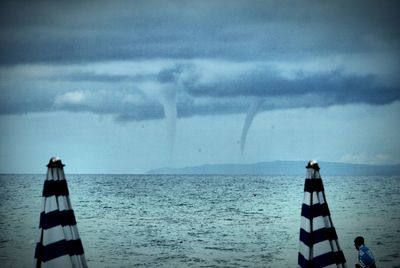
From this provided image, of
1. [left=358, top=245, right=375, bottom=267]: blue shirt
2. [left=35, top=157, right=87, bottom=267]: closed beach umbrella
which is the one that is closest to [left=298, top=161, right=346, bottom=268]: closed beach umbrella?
[left=358, top=245, right=375, bottom=267]: blue shirt

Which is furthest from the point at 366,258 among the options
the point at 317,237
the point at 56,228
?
the point at 56,228

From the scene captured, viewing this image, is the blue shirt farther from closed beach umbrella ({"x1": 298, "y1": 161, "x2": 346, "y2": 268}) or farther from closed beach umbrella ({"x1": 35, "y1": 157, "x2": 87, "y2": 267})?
closed beach umbrella ({"x1": 35, "y1": 157, "x2": 87, "y2": 267})

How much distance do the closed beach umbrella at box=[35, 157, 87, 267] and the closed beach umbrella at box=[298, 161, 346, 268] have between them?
14.1ft

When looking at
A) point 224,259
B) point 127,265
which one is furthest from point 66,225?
point 224,259

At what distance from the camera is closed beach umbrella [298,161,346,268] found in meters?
9.49

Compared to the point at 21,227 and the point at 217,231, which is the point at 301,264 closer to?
the point at 217,231

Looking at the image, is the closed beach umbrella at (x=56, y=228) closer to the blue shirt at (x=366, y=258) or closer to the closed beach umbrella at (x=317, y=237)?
the closed beach umbrella at (x=317, y=237)

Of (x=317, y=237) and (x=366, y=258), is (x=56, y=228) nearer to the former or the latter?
(x=317, y=237)

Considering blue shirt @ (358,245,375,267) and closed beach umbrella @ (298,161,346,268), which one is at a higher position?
closed beach umbrella @ (298,161,346,268)

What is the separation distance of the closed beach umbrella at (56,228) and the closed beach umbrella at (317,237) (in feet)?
14.1

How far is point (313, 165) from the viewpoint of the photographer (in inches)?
397

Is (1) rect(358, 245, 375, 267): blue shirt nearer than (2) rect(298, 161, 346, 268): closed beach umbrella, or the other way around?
(2) rect(298, 161, 346, 268): closed beach umbrella

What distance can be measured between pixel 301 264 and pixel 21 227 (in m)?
33.2

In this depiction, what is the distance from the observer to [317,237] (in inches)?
375
